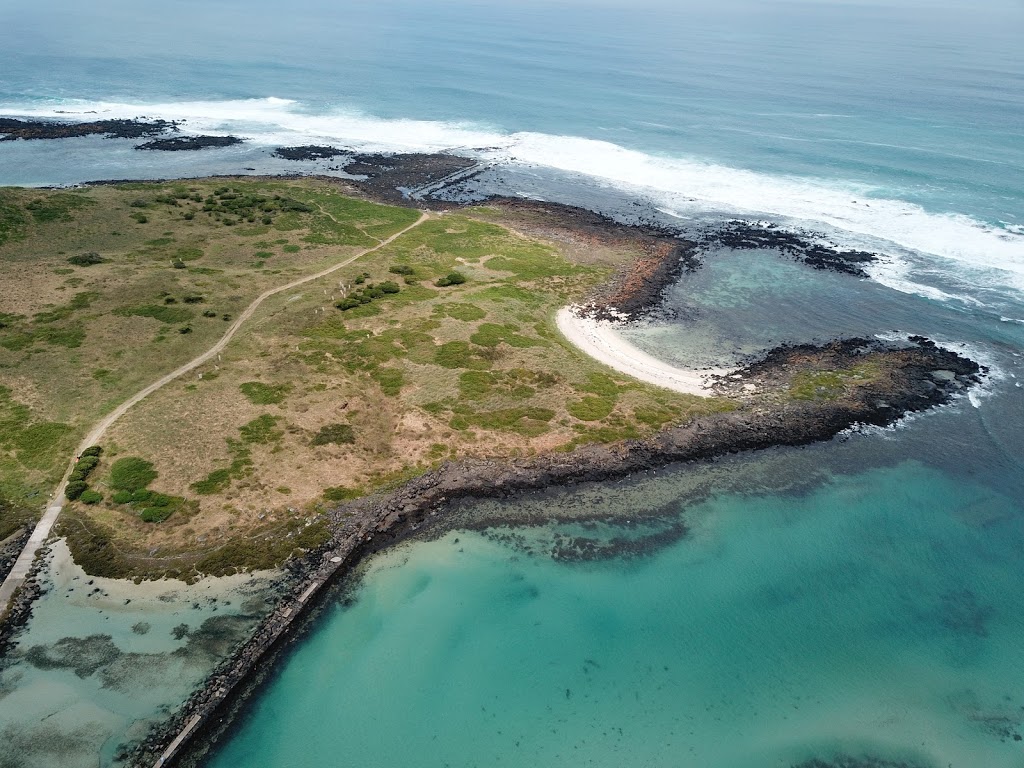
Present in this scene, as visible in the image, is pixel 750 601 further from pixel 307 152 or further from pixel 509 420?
pixel 307 152

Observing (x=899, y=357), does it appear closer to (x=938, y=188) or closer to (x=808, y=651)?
(x=808, y=651)

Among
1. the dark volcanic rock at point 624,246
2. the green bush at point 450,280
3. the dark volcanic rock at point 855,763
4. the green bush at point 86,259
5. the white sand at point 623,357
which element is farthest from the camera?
the green bush at point 450,280

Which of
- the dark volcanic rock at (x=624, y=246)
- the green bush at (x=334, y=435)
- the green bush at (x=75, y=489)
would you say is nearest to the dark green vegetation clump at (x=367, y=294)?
the green bush at (x=334, y=435)

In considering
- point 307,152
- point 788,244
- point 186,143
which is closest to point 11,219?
point 186,143

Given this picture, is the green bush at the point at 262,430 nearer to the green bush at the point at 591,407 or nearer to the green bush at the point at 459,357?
the green bush at the point at 459,357

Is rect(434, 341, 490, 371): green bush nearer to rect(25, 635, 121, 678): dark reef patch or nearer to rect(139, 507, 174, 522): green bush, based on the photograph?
rect(139, 507, 174, 522): green bush

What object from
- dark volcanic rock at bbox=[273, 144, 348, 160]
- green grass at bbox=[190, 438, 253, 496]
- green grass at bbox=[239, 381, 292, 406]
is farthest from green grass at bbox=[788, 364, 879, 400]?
dark volcanic rock at bbox=[273, 144, 348, 160]
